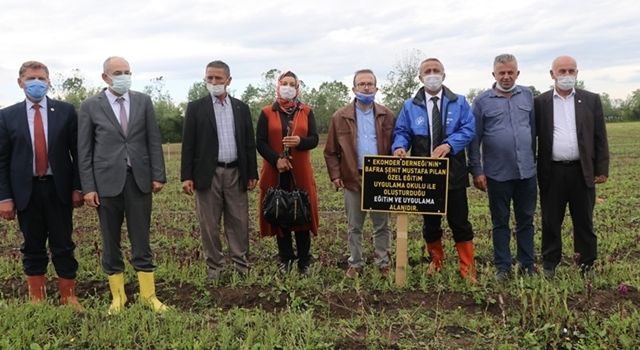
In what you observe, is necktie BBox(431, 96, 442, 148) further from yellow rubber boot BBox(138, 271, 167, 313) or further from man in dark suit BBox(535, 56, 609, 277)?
yellow rubber boot BBox(138, 271, 167, 313)

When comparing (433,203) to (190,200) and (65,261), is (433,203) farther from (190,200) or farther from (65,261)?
(190,200)

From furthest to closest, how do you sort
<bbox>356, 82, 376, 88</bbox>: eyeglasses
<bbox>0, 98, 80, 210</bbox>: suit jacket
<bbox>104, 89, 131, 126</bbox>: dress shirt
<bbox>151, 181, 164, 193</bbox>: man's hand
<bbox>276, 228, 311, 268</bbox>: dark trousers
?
<bbox>276, 228, 311, 268</bbox>: dark trousers < <bbox>356, 82, 376, 88</bbox>: eyeglasses < <bbox>151, 181, 164, 193</bbox>: man's hand < <bbox>104, 89, 131, 126</bbox>: dress shirt < <bbox>0, 98, 80, 210</bbox>: suit jacket

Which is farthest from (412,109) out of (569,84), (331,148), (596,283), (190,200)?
(190,200)

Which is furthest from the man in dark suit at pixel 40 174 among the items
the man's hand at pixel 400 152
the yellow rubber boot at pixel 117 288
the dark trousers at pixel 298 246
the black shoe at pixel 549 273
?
the black shoe at pixel 549 273

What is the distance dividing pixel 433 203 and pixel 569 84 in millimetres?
1767

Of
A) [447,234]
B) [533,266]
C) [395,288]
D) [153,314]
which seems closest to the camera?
[153,314]

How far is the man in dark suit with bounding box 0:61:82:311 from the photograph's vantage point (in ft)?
16.8

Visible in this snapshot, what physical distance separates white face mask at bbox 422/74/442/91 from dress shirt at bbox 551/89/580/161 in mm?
1159

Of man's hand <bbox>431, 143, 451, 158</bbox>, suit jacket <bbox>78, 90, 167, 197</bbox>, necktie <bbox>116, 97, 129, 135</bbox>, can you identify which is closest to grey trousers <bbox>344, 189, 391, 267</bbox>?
man's hand <bbox>431, 143, 451, 158</bbox>

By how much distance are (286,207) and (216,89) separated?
141 centimetres

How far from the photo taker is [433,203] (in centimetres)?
558

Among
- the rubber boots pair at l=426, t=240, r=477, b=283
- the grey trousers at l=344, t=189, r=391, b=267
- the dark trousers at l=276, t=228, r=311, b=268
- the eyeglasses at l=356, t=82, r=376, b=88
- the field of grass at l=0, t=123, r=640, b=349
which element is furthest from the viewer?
the dark trousers at l=276, t=228, r=311, b=268

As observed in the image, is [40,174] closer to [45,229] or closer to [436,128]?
[45,229]

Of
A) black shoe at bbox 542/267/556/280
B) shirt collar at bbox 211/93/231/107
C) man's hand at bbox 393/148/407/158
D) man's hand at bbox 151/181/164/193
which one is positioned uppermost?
shirt collar at bbox 211/93/231/107
